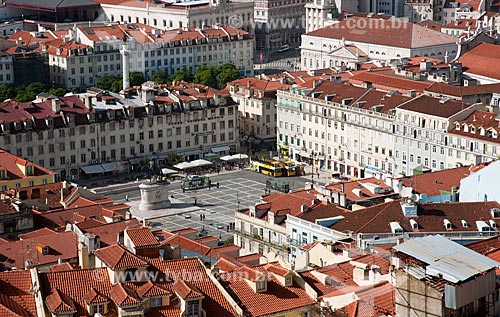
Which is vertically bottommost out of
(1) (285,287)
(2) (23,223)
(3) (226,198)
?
(3) (226,198)

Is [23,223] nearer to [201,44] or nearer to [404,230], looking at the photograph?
[404,230]

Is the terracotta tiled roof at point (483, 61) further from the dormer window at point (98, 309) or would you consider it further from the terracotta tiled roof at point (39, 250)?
the dormer window at point (98, 309)

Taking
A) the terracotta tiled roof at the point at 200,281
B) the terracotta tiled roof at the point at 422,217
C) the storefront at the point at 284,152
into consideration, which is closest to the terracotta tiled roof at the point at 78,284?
the terracotta tiled roof at the point at 200,281

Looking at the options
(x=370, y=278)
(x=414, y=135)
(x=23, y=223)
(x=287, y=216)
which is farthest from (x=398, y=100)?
(x=370, y=278)

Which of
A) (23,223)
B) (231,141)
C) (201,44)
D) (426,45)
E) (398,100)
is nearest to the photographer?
(23,223)

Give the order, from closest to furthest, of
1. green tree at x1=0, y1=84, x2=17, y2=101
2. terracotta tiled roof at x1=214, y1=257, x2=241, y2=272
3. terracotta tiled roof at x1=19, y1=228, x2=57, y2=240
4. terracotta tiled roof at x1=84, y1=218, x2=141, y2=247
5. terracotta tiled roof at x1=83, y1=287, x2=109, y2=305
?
terracotta tiled roof at x1=83, y1=287, x2=109, y2=305
terracotta tiled roof at x1=214, y1=257, x2=241, y2=272
terracotta tiled roof at x1=84, y1=218, x2=141, y2=247
terracotta tiled roof at x1=19, y1=228, x2=57, y2=240
green tree at x1=0, y1=84, x2=17, y2=101

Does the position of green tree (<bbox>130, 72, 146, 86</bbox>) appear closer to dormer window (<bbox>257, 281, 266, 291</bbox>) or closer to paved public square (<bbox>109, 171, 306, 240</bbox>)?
paved public square (<bbox>109, 171, 306, 240</bbox>)

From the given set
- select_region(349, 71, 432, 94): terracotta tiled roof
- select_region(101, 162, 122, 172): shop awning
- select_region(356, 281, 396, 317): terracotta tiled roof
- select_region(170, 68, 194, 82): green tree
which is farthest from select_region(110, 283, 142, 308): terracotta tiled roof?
select_region(170, 68, 194, 82): green tree
